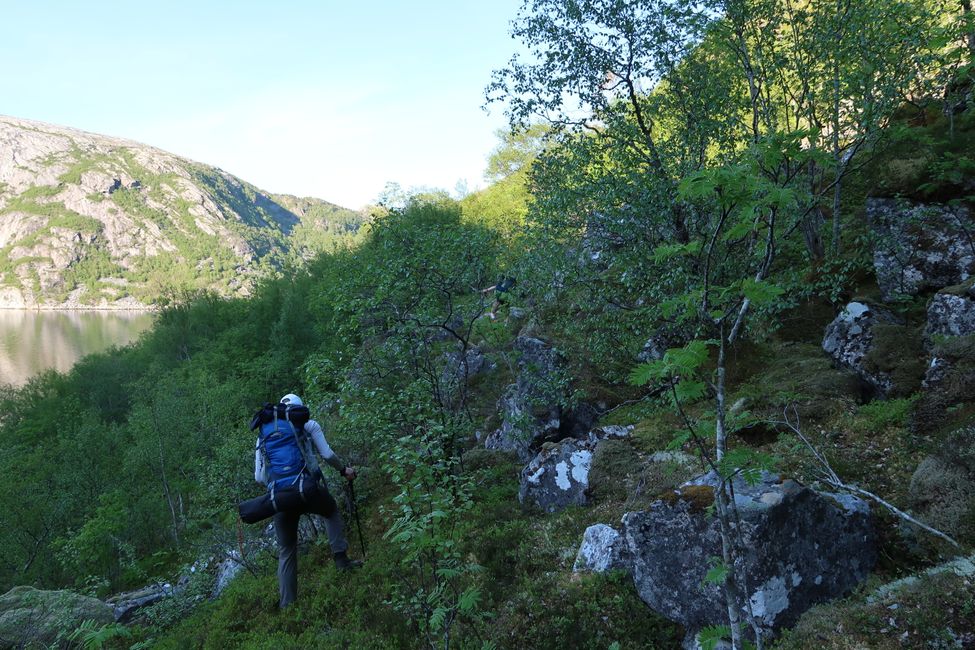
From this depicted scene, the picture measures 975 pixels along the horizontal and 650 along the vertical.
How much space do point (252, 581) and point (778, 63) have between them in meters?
13.9

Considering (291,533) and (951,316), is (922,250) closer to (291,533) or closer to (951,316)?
(951,316)

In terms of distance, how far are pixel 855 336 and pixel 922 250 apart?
105 inches

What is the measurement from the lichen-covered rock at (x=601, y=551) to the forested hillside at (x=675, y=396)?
0.03 metres

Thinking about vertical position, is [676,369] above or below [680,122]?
below

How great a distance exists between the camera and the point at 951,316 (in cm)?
732

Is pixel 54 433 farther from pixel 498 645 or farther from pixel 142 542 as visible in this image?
pixel 498 645

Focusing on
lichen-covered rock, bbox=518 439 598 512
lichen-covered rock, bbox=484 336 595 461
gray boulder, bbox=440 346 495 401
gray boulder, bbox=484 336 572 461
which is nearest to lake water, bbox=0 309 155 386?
gray boulder, bbox=440 346 495 401

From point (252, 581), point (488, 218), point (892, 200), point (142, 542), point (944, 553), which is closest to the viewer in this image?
point (944, 553)

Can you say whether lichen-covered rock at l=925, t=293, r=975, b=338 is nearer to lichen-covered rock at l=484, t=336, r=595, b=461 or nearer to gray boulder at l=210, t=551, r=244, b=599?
lichen-covered rock at l=484, t=336, r=595, b=461

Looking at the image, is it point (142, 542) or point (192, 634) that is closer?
point (192, 634)

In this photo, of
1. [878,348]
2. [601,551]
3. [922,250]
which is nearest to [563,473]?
[601,551]

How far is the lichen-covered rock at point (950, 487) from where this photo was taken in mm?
4180

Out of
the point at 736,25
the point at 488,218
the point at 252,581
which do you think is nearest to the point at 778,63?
the point at 736,25

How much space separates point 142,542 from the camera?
85.7ft
